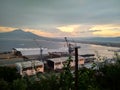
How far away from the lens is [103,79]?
806 cm

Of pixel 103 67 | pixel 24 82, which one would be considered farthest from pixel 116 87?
pixel 24 82

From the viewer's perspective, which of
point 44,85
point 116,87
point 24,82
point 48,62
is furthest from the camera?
point 48,62

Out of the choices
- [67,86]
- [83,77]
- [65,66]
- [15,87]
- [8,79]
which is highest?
[65,66]

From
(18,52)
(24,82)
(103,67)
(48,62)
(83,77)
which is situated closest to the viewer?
(83,77)

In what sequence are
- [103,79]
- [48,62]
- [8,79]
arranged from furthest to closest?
[48,62] < [8,79] < [103,79]

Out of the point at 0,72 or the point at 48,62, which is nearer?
the point at 0,72

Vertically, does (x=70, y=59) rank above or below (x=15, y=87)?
above

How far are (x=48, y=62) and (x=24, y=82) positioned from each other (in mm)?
12213

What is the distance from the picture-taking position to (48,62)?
62.5ft

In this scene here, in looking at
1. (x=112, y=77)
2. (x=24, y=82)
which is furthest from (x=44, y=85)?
(x=112, y=77)

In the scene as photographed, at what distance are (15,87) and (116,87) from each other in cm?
440

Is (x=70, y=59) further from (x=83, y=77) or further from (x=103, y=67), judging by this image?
(x=103, y=67)

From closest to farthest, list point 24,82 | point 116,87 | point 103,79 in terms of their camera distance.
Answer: point 24,82 → point 116,87 → point 103,79

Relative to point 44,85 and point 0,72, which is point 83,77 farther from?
point 0,72
